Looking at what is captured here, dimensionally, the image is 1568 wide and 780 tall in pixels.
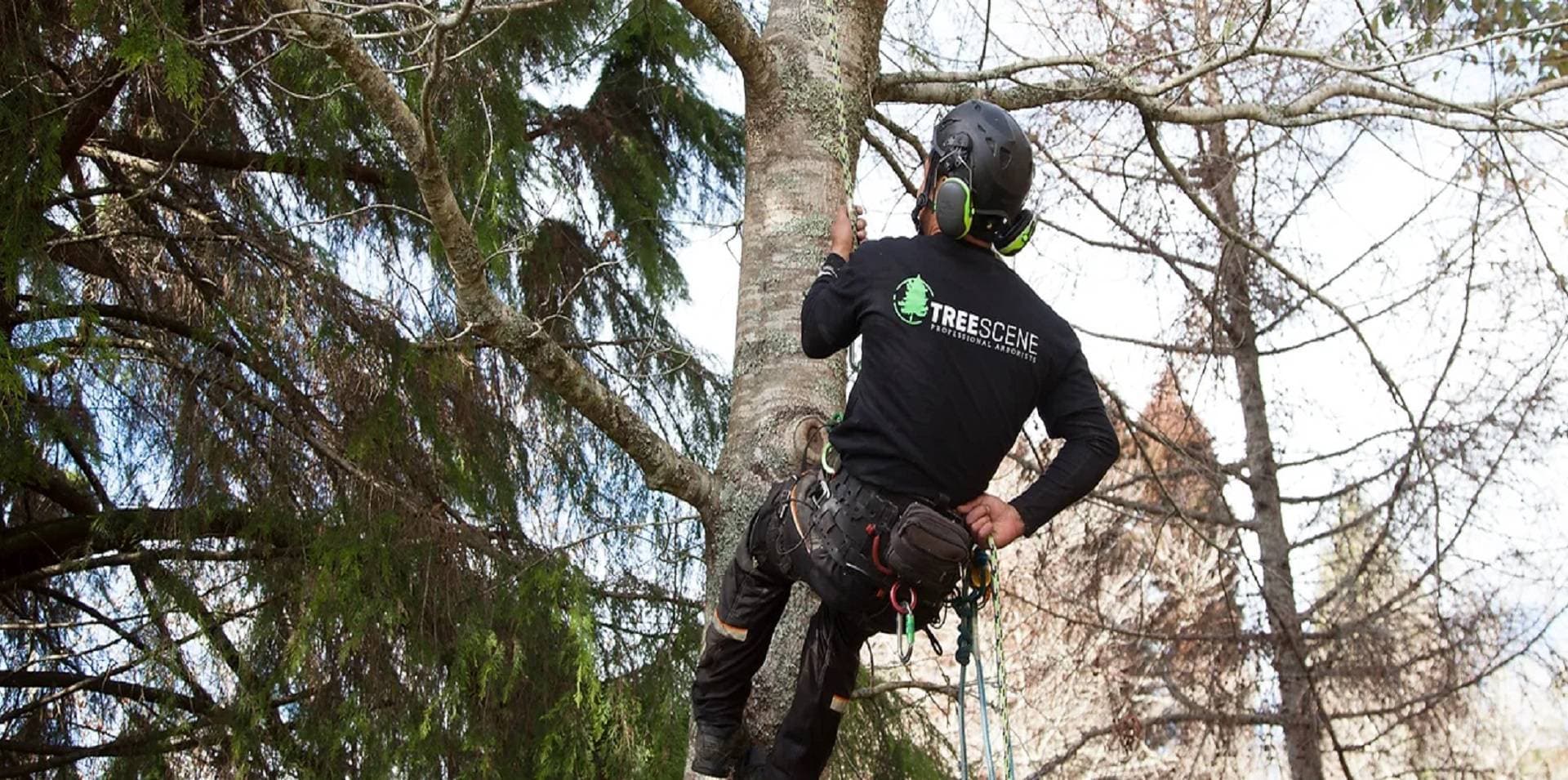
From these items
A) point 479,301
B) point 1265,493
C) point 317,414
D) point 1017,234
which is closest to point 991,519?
point 1017,234

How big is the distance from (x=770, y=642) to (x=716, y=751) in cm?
30

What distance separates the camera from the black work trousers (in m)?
3.49

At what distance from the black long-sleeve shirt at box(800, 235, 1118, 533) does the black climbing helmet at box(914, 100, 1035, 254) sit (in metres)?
0.08

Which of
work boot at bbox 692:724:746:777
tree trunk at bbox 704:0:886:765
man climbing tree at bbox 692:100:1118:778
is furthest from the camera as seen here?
tree trunk at bbox 704:0:886:765

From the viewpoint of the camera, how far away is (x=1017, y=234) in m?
3.38

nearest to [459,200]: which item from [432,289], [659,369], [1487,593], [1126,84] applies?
[432,289]

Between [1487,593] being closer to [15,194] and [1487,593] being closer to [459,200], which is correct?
[459,200]

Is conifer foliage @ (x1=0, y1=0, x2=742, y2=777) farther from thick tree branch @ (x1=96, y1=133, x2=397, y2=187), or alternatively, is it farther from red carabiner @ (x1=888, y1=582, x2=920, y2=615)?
red carabiner @ (x1=888, y1=582, x2=920, y2=615)

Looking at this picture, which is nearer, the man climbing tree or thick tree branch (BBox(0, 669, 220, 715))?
the man climbing tree

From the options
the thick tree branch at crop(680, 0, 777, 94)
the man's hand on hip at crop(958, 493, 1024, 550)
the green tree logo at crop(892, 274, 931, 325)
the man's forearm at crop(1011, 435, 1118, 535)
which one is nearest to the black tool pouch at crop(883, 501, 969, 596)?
the man's hand on hip at crop(958, 493, 1024, 550)

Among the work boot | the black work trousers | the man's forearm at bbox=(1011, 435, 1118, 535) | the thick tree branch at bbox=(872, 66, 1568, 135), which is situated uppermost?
the thick tree branch at bbox=(872, 66, 1568, 135)

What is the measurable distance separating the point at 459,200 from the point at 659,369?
4.11ft

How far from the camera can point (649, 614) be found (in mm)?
5488

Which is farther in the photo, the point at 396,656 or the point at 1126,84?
the point at 396,656
